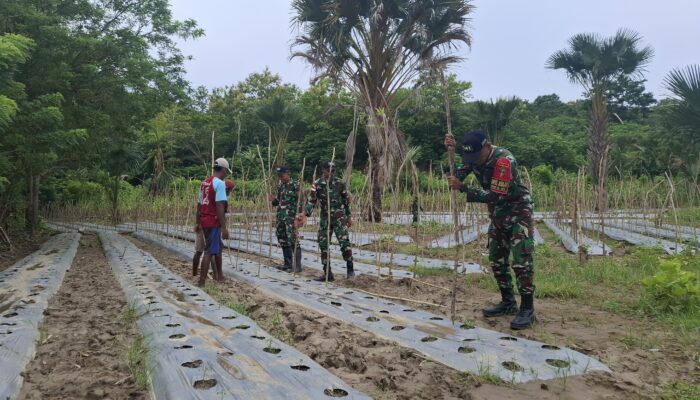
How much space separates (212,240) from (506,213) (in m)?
3.17

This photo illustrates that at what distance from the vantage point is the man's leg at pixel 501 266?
12.1 ft

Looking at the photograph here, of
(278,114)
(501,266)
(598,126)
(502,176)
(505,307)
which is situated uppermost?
(278,114)

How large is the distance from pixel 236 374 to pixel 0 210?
35.1ft

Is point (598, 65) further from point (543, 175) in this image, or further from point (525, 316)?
point (525, 316)

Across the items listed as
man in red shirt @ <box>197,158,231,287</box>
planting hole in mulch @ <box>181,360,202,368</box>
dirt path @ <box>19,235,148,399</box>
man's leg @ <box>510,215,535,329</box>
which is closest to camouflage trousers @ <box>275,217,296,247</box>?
man in red shirt @ <box>197,158,231,287</box>

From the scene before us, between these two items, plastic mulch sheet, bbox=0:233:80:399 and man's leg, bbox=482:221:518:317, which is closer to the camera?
plastic mulch sheet, bbox=0:233:80:399

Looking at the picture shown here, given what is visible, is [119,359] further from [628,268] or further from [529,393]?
[628,268]

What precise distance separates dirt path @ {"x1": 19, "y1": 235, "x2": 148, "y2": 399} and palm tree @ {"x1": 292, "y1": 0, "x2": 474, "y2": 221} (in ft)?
26.7

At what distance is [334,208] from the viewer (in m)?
5.56

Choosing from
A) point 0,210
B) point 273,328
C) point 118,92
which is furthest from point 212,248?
point 0,210

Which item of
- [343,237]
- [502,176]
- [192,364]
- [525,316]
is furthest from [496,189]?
[343,237]

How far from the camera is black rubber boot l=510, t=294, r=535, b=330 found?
3.41 m

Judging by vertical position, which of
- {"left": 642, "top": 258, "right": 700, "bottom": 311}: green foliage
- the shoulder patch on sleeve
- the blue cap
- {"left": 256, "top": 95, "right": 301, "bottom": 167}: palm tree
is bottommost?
{"left": 642, "top": 258, "right": 700, "bottom": 311}: green foliage

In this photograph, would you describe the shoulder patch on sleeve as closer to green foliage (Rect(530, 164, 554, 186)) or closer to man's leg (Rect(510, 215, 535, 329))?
man's leg (Rect(510, 215, 535, 329))
